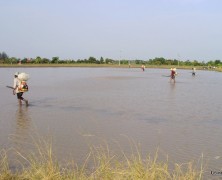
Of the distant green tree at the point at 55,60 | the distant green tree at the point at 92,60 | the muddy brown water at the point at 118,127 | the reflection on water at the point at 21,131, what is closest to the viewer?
the muddy brown water at the point at 118,127

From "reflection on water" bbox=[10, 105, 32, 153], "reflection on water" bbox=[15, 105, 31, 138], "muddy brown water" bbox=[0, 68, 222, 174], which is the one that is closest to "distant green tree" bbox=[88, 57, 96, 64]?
"muddy brown water" bbox=[0, 68, 222, 174]

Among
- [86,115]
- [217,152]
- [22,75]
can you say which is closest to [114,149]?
[217,152]

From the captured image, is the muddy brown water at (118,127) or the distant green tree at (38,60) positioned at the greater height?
the distant green tree at (38,60)

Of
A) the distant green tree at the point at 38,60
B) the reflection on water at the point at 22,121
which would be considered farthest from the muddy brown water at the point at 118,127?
the distant green tree at the point at 38,60

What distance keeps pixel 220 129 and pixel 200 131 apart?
72cm

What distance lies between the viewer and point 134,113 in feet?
42.8

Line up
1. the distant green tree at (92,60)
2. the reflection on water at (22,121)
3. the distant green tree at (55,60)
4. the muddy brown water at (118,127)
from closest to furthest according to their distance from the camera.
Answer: the muddy brown water at (118,127) → the reflection on water at (22,121) → the distant green tree at (55,60) → the distant green tree at (92,60)

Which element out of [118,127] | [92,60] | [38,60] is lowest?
[118,127]

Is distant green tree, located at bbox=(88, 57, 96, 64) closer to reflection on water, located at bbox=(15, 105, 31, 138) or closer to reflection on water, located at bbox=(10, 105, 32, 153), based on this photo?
reflection on water, located at bbox=(15, 105, 31, 138)

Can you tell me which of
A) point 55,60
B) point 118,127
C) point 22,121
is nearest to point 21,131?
point 22,121

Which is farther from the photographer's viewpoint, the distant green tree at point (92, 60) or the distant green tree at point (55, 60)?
the distant green tree at point (92, 60)

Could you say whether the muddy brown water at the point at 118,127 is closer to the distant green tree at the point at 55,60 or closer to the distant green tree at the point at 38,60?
the distant green tree at the point at 38,60

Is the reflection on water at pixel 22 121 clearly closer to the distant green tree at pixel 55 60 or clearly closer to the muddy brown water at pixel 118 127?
the muddy brown water at pixel 118 127

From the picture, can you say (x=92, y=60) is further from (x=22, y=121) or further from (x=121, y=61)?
(x=22, y=121)
